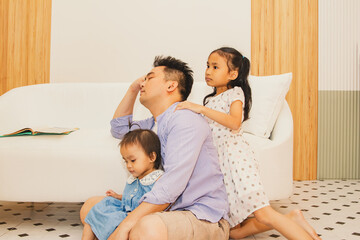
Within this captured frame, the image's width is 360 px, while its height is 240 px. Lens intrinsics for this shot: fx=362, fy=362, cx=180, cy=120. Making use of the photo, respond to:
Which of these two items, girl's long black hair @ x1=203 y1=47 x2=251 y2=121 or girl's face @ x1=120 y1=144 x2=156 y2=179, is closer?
girl's face @ x1=120 y1=144 x2=156 y2=179

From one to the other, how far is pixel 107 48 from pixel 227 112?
201 centimetres

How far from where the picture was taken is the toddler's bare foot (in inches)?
66.2

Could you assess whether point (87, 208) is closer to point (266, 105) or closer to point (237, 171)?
point (237, 171)

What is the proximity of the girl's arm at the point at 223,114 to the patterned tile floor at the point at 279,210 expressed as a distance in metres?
0.63

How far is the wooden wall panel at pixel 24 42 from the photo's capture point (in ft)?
11.9

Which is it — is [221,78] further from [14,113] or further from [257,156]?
[14,113]

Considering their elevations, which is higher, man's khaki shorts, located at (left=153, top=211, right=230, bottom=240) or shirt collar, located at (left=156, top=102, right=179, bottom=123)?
shirt collar, located at (left=156, top=102, right=179, bottom=123)

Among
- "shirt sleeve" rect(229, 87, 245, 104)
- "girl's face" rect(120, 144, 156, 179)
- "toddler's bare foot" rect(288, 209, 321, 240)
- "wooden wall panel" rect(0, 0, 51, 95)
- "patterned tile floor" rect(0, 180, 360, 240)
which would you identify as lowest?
"patterned tile floor" rect(0, 180, 360, 240)

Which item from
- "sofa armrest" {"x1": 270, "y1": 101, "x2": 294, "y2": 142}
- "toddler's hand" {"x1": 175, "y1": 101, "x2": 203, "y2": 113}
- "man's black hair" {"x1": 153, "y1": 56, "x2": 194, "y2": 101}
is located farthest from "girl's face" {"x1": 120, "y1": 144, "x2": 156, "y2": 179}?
"sofa armrest" {"x1": 270, "y1": 101, "x2": 294, "y2": 142}

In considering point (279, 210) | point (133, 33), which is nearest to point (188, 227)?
point (279, 210)

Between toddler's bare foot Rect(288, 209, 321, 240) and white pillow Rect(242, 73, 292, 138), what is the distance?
28.2 inches

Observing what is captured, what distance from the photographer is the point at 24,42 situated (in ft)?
12.0

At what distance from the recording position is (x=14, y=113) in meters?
2.67

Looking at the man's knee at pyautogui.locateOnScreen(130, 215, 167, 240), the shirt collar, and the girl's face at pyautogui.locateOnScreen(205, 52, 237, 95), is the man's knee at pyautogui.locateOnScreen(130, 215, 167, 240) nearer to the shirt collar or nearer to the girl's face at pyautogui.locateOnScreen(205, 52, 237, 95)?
the shirt collar
